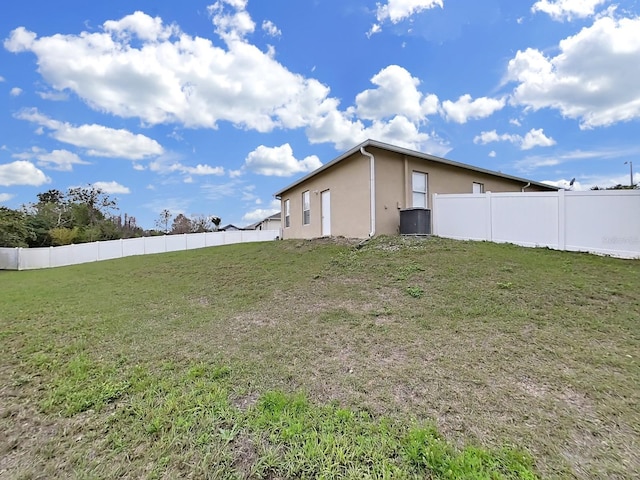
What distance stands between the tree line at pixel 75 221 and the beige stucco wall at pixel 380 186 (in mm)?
22443

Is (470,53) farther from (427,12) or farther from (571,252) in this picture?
(571,252)

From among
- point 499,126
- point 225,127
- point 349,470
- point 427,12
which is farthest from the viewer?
point 225,127

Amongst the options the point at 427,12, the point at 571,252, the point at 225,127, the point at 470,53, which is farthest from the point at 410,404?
the point at 225,127

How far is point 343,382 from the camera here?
9.86 ft

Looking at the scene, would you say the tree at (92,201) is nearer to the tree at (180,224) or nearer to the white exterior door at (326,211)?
the tree at (180,224)

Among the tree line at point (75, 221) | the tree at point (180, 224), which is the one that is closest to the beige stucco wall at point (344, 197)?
the tree line at point (75, 221)

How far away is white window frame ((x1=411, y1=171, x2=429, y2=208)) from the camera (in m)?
11.1

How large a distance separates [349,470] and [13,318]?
689 cm

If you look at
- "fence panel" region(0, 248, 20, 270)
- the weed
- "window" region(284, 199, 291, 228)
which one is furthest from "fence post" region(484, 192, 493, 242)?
"fence panel" region(0, 248, 20, 270)

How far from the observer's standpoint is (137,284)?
28.6 ft

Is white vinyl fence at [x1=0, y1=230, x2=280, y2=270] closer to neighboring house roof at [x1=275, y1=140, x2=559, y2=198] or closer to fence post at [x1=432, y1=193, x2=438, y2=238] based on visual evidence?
neighboring house roof at [x1=275, y1=140, x2=559, y2=198]

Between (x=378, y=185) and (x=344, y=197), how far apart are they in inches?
64.1

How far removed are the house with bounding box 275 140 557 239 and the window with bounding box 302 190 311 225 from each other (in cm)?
30

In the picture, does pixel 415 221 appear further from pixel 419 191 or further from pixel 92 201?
pixel 92 201
